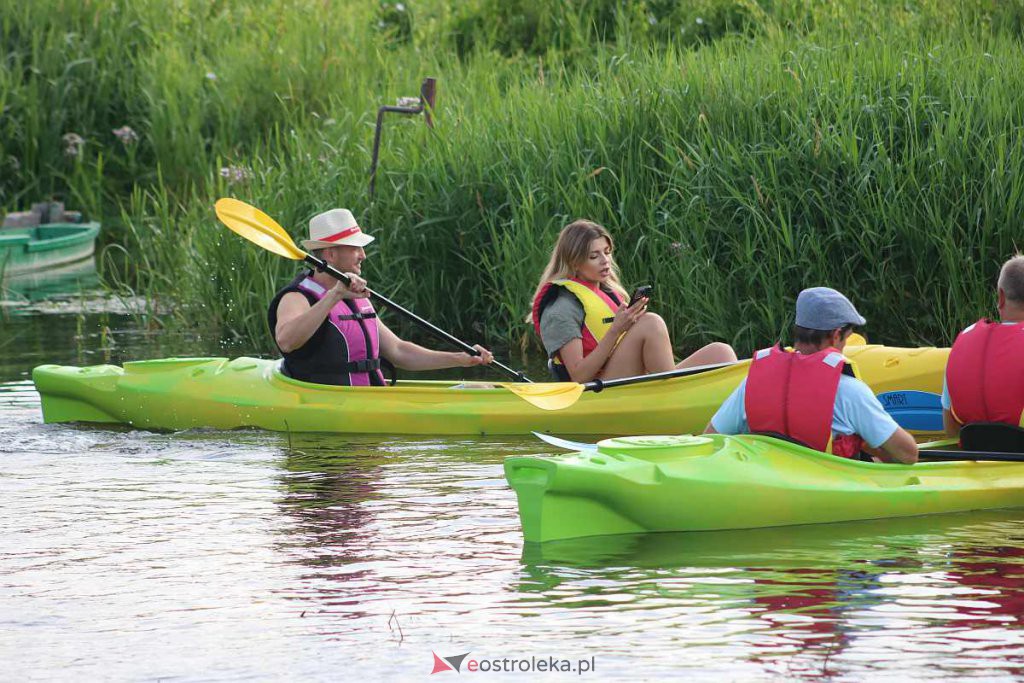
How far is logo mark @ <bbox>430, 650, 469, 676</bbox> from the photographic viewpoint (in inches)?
160

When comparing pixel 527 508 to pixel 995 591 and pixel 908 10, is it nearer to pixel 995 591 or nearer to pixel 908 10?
pixel 995 591

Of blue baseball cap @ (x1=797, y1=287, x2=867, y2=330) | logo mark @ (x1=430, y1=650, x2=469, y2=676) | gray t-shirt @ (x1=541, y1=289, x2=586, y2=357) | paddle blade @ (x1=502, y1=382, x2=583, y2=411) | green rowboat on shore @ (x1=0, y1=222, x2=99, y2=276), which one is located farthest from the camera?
green rowboat on shore @ (x1=0, y1=222, x2=99, y2=276)

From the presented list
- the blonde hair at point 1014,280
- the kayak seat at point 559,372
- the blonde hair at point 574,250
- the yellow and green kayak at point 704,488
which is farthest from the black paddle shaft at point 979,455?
the kayak seat at point 559,372

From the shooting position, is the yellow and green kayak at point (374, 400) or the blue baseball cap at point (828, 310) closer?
the blue baseball cap at point (828, 310)

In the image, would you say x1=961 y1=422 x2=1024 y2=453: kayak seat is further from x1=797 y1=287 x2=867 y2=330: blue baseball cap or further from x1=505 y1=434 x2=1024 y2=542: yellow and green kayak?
x1=797 y1=287 x2=867 y2=330: blue baseball cap

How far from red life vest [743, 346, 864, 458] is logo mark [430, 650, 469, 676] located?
172 cm

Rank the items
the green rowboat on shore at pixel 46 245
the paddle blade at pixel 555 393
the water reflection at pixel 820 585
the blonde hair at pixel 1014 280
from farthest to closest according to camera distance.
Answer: the green rowboat on shore at pixel 46 245, the paddle blade at pixel 555 393, the blonde hair at pixel 1014 280, the water reflection at pixel 820 585

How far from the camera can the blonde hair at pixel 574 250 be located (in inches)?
281

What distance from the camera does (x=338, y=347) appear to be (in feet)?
25.5

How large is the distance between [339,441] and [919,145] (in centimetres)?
358

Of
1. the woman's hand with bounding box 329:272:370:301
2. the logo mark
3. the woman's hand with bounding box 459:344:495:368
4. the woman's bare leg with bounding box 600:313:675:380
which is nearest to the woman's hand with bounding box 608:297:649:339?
the woman's bare leg with bounding box 600:313:675:380

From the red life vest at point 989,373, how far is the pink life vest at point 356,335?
2.86 meters

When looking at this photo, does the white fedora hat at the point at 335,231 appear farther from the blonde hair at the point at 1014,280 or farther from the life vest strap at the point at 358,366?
the blonde hair at the point at 1014,280

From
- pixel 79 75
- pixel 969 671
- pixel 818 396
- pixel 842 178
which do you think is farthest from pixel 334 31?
pixel 969 671
